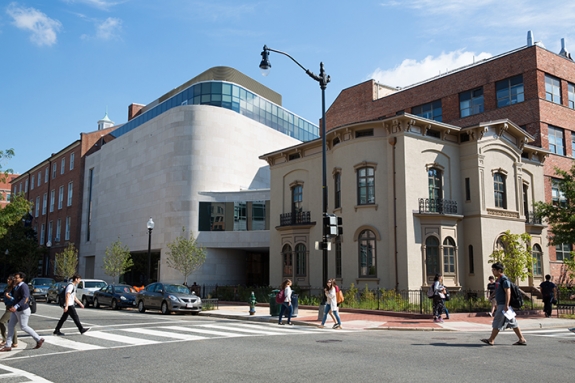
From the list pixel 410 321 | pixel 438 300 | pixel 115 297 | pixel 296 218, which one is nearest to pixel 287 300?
pixel 410 321

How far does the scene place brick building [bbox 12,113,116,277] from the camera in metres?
61.1

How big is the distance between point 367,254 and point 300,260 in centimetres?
541

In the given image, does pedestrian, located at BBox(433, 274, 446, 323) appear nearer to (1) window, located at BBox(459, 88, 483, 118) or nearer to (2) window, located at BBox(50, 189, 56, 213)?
(1) window, located at BBox(459, 88, 483, 118)

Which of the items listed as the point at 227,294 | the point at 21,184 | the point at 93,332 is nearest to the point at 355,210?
the point at 227,294

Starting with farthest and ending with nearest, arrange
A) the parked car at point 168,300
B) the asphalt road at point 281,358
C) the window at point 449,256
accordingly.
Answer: the window at point 449,256 → the parked car at point 168,300 → the asphalt road at point 281,358

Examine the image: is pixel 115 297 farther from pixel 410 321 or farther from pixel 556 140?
pixel 556 140

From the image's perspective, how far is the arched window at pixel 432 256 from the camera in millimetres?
27266

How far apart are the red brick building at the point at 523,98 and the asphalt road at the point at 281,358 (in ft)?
76.7

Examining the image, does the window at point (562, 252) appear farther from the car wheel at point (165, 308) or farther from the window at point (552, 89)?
the car wheel at point (165, 308)

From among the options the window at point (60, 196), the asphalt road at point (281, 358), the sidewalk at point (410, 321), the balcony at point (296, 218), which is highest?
the window at point (60, 196)

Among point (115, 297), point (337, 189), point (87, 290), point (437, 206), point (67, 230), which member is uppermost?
point (337, 189)

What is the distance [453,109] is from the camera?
132 feet

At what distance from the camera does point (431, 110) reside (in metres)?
41.9

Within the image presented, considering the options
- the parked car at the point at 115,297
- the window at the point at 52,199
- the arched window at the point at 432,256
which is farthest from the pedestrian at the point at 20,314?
the window at the point at 52,199
